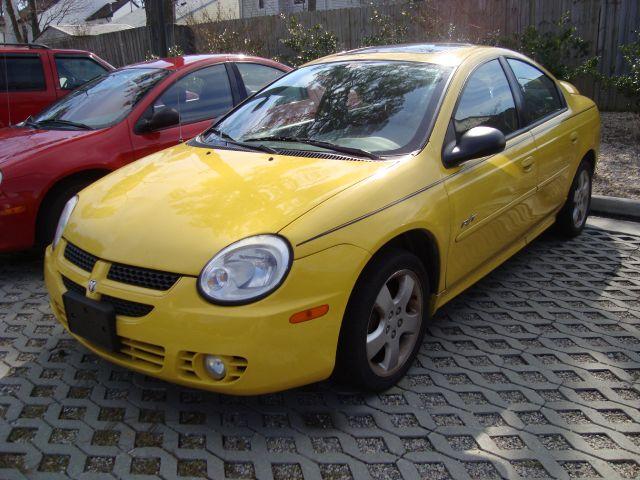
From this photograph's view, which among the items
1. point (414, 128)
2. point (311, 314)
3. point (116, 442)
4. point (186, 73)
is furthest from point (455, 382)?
point (186, 73)

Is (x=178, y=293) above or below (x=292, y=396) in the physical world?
above

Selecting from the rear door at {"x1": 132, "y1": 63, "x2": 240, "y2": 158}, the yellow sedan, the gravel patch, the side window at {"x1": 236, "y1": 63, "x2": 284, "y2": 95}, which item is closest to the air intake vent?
the yellow sedan

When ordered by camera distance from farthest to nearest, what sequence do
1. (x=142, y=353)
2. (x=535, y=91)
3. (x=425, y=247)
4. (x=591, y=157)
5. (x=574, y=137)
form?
(x=591, y=157) → (x=574, y=137) → (x=535, y=91) → (x=425, y=247) → (x=142, y=353)

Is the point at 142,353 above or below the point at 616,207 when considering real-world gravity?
above

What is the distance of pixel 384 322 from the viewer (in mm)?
2838

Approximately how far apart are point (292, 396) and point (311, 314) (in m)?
0.69

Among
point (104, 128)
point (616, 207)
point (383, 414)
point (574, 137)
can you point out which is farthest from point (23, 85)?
point (616, 207)

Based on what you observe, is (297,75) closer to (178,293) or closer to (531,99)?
(531,99)

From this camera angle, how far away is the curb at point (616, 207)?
5.65 metres

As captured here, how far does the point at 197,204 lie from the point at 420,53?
1.87 meters

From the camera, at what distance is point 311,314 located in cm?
244

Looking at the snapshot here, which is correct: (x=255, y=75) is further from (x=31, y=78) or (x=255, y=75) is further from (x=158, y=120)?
(x=31, y=78)

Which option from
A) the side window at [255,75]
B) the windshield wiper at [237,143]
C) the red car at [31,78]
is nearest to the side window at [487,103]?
the windshield wiper at [237,143]

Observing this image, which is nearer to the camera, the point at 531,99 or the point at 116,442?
the point at 116,442
